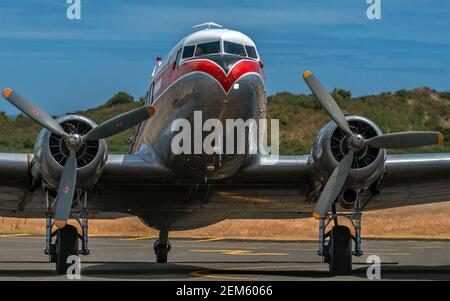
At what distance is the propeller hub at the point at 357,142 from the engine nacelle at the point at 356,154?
0.39m

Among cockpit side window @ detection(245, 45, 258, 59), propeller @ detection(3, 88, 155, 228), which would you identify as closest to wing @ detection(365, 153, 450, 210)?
cockpit side window @ detection(245, 45, 258, 59)

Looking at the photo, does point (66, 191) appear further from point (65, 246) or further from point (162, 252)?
point (162, 252)

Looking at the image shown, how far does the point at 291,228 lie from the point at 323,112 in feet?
187

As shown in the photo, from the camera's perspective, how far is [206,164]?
65.0ft

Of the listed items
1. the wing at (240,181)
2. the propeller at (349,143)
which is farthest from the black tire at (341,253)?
the wing at (240,181)

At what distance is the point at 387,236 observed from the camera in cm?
4491

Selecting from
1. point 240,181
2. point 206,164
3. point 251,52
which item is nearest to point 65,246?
point 206,164

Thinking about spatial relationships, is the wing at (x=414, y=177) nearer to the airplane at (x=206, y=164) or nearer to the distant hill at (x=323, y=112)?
the airplane at (x=206, y=164)

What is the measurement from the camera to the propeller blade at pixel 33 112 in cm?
1928

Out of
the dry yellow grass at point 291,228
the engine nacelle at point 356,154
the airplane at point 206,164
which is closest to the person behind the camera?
the airplane at point 206,164

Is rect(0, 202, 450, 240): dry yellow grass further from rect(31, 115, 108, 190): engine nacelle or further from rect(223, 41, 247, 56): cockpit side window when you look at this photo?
rect(223, 41, 247, 56): cockpit side window

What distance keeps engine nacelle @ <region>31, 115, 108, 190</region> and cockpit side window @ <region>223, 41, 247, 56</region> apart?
3324 mm

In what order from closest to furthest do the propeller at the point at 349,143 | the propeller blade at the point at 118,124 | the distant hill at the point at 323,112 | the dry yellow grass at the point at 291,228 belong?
the propeller blade at the point at 118,124 → the propeller at the point at 349,143 → the dry yellow grass at the point at 291,228 → the distant hill at the point at 323,112

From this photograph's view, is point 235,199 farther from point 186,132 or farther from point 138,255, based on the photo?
point 138,255
